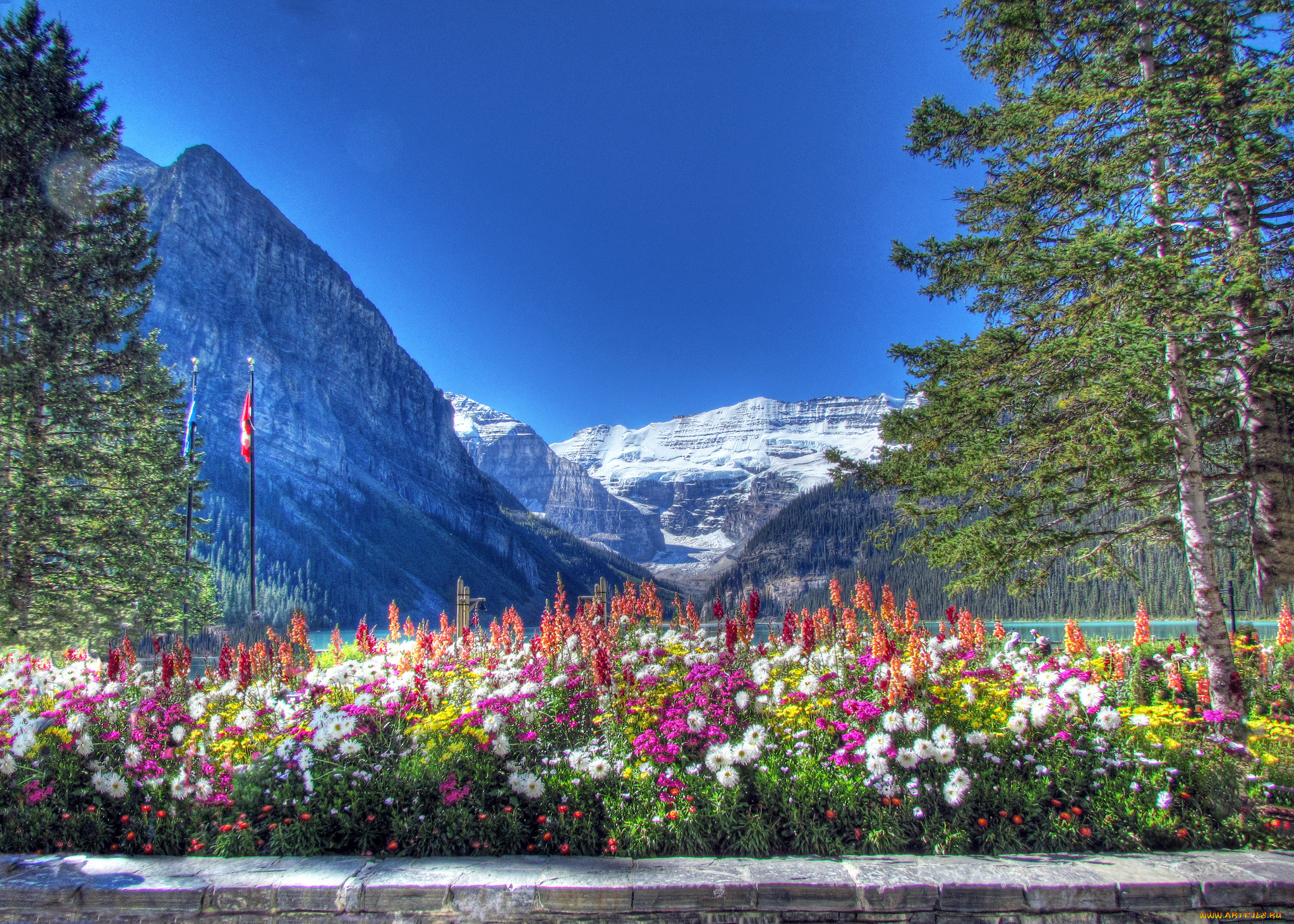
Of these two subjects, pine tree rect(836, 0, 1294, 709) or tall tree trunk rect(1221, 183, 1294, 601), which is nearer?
pine tree rect(836, 0, 1294, 709)

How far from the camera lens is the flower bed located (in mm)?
4668

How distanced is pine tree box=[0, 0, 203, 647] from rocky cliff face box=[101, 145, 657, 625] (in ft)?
294

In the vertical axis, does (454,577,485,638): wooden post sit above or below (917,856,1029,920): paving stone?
above

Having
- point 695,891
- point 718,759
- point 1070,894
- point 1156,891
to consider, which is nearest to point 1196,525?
point 1156,891

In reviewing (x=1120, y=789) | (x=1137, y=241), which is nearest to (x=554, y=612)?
(x=1120, y=789)

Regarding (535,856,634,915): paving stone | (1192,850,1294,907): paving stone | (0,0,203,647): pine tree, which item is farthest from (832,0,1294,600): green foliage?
(0,0,203,647): pine tree

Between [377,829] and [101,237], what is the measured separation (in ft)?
39.5

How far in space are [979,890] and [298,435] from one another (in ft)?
566

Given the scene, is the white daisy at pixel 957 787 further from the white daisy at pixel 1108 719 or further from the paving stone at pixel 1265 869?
the white daisy at pixel 1108 719

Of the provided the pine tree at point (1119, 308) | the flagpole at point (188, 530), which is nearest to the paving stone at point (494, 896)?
the pine tree at point (1119, 308)

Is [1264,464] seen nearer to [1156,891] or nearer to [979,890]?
[1156,891]

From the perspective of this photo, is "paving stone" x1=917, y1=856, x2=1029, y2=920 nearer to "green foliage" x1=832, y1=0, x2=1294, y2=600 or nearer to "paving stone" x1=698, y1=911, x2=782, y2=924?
"paving stone" x1=698, y1=911, x2=782, y2=924

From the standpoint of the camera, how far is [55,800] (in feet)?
17.9

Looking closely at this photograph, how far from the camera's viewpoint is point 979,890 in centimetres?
387
